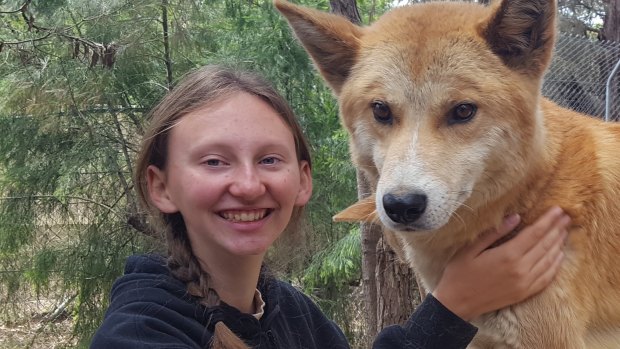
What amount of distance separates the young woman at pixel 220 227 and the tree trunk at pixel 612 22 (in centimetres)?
636

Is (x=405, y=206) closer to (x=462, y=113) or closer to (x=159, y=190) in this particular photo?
(x=462, y=113)

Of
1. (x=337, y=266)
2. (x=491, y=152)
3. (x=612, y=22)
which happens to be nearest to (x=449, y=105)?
(x=491, y=152)

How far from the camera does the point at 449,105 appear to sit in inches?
84.0

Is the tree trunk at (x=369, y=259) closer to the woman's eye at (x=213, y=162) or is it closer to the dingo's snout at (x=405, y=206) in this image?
the dingo's snout at (x=405, y=206)

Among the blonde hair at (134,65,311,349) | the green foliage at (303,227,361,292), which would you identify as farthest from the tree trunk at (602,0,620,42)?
the blonde hair at (134,65,311,349)

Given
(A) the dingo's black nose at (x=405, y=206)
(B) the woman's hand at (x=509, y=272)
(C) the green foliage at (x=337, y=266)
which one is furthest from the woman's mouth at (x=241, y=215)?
(C) the green foliage at (x=337, y=266)

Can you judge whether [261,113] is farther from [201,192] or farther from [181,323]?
[181,323]

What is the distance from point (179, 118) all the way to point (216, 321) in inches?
→ 21.6

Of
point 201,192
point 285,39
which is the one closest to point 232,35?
point 285,39

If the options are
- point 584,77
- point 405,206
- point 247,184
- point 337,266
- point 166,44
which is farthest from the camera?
point 166,44

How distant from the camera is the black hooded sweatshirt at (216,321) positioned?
1.42 metres

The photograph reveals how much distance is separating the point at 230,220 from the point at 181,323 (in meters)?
0.28

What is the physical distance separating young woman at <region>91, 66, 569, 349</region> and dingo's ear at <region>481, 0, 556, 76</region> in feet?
2.67

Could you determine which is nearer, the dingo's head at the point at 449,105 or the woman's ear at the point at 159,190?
the woman's ear at the point at 159,190
